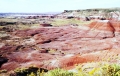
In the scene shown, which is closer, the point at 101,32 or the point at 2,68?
the point at 2,68

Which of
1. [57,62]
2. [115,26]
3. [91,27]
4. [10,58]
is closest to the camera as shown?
[57,62]

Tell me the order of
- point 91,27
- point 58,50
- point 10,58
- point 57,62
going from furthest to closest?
point 91,27, point 58,50, point 10,58, point 57,62

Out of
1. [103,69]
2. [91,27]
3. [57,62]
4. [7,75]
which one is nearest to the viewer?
[103,69]

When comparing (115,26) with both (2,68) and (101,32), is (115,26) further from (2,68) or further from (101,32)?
(2,68)

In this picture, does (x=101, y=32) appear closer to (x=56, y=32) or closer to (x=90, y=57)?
(x=56, y=32)

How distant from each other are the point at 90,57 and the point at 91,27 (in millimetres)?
24691

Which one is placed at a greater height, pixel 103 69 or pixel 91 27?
pixel 103 69

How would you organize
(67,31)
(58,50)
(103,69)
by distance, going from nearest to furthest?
(103,69) → (58,50) → (67,31)

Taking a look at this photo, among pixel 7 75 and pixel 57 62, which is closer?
pixel 7 75

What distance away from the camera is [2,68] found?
2653 centimetres

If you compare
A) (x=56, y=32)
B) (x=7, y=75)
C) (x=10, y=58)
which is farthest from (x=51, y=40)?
(x=7, y=75)

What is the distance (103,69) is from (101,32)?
38924 mm

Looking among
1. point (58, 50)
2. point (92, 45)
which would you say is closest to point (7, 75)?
point (58, 50)

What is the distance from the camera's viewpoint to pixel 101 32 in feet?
152
